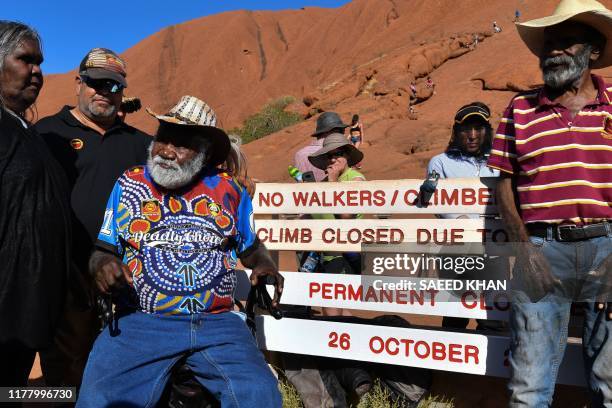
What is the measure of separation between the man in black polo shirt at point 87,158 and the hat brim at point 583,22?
234 centimetres

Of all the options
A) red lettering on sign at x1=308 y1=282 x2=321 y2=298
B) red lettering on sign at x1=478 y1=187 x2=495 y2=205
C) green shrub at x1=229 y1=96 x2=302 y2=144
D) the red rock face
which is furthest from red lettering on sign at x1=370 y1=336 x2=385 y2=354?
green shrub at x1=229 y1=96 x2=302 y2=144

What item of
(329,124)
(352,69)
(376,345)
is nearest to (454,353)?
(376,345)

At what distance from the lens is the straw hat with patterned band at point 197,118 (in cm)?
286

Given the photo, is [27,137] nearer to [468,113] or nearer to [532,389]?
[532,389]

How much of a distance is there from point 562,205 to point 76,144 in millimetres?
2729

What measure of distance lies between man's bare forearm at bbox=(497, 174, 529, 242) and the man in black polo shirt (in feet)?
6.99

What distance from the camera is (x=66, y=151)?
363 centimetres

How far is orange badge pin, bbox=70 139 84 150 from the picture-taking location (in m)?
3.65

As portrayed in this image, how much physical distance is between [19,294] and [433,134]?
17139 mm

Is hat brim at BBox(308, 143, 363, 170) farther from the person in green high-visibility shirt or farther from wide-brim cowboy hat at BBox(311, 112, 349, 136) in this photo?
wide-brim cowboy hat at BBox(311, 112, 349, 136)

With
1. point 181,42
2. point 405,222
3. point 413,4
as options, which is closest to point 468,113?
point 405,222

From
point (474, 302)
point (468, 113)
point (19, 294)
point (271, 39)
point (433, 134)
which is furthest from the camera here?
point (271, 39)

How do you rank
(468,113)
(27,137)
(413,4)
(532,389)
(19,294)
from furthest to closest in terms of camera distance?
(413,4), (468,113), (532,389), (27,137), (19,294)

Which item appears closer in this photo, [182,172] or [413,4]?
[182,172]
